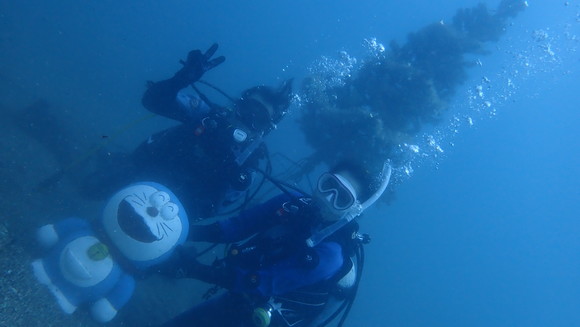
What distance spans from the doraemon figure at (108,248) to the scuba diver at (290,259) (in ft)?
1.43

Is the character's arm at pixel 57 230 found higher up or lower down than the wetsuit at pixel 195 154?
lower down

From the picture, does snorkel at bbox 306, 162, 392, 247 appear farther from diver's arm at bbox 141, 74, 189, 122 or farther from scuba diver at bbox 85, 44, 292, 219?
diver's arm at bbox 141, 74, 189, 122

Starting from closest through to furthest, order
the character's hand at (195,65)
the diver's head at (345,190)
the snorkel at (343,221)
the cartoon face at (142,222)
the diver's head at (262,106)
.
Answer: the cartoon face at (142,222), the snorkel at (343,221), the diver's head at (345,190), the character's hand at (195,65), the diver's head at (262,106)

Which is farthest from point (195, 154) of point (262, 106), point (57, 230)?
point (57, 230)

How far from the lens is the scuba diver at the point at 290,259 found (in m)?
4.07

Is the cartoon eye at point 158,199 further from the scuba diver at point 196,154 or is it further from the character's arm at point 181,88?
the character's arm at point 181,88

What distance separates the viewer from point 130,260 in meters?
3.90

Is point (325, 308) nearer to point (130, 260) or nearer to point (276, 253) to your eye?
point (276, 253)

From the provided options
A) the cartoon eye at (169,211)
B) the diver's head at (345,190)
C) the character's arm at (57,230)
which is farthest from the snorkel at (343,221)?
the character's arm at (57,230)

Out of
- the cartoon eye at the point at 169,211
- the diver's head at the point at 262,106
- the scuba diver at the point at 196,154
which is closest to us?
the cartoon eye at the point at 169,211

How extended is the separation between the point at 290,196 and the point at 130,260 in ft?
6.36

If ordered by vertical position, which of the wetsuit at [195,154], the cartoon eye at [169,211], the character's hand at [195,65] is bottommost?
the cartoon eye at [169,211]

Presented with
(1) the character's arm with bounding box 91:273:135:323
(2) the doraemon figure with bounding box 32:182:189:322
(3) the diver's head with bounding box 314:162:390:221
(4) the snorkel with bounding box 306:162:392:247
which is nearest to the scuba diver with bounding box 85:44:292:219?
(2) the doraemon figure with bounding box 32:182:189:322

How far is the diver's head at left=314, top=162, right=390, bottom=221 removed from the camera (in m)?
4.41
